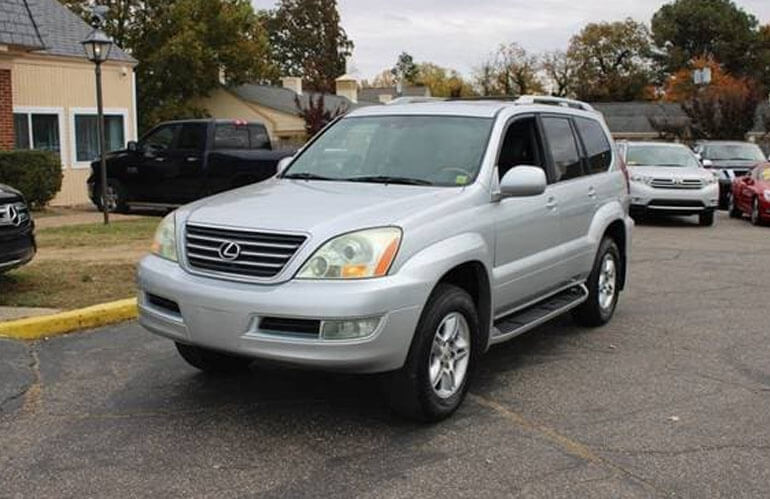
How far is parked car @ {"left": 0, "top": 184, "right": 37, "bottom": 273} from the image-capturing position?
726 centimetres

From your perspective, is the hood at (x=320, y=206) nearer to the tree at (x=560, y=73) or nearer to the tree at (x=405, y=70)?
the tree at (x=560, y=73)

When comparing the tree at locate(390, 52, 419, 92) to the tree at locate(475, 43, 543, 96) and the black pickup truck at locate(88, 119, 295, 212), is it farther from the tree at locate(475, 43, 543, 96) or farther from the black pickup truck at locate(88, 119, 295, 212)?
the black pickup truck at locate(88, 119, 295, 212)

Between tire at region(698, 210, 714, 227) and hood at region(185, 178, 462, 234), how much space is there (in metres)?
12.7

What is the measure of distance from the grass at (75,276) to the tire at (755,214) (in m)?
11.4

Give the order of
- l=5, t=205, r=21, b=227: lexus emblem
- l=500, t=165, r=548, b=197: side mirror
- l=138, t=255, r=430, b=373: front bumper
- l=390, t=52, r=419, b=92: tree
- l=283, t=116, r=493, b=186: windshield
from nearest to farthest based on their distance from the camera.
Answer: l=138, t=255, r=430, b=373: front bumper, l=500, t=165, r=548, b=197: side mirror, l=283, t=116, r=493, b=186: windshield, l=5, t=205, r=21, b=227: lexus emblem, l=390, t=52, r=419, b=92: tree

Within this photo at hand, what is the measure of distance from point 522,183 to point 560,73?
6910cm

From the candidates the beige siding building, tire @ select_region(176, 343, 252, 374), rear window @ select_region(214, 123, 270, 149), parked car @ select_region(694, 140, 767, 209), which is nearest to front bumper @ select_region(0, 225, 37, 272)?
tire @ select_region(176, 343, 252, 374)

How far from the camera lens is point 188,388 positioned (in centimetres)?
550

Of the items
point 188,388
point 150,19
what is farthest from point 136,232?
point 150,19

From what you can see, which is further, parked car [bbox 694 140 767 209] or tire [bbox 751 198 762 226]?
parked car [bbox 694 140 767 209]

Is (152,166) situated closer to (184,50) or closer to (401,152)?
(401,152)

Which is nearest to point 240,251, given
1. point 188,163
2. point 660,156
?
point 188,163

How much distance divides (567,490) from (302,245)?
1.77 metres

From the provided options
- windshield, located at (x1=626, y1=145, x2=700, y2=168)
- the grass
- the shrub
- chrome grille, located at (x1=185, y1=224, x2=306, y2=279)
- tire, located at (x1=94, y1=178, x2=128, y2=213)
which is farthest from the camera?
windshield, located at (x1=626, y1=145, x2=700, y2=168)
